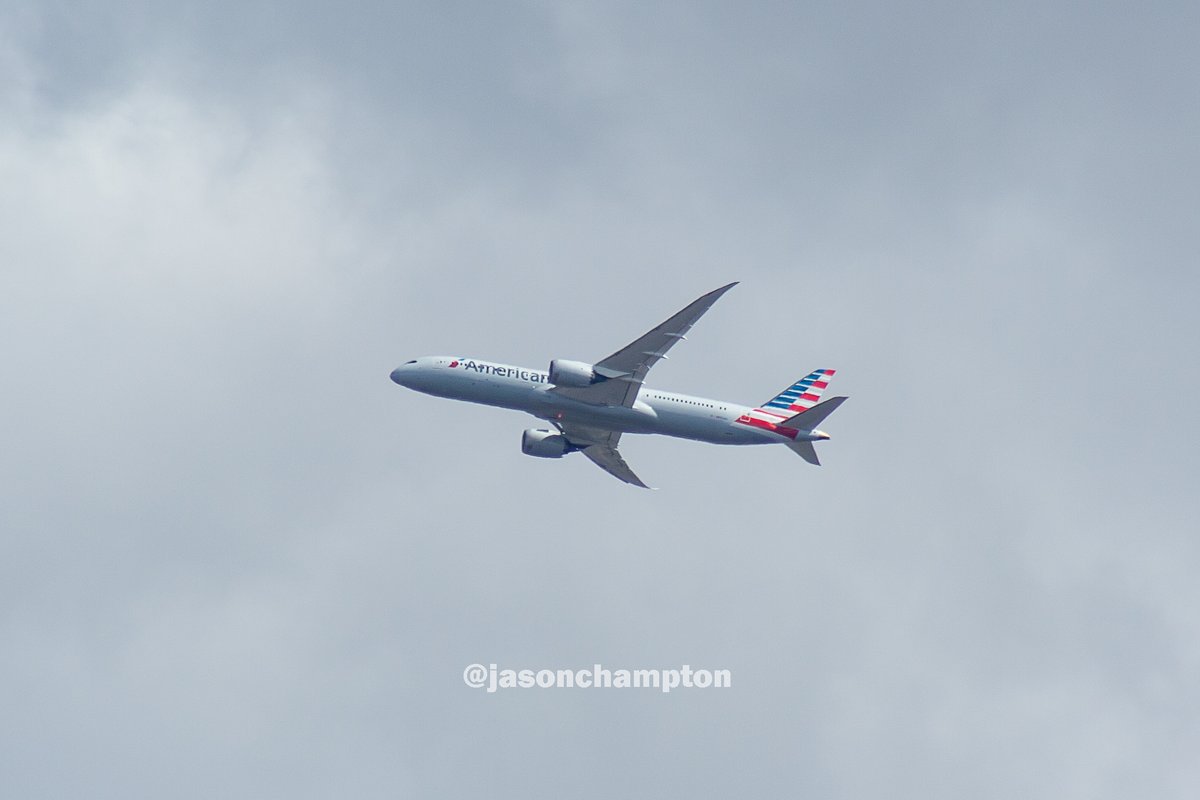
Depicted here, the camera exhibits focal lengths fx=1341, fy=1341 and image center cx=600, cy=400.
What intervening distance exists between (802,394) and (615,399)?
15769 mm

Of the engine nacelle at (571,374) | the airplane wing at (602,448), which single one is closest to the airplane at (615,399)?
the engine nacelle at (571,374)

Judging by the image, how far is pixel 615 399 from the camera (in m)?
77.0

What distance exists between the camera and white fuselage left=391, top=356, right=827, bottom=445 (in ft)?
254

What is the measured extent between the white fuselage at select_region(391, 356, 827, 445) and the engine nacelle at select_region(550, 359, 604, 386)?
170 cm

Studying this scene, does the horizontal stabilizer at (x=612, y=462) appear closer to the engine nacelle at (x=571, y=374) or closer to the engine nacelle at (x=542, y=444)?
the engine nacelle at (x=542, y=444)

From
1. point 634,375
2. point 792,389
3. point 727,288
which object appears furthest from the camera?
point 792,389

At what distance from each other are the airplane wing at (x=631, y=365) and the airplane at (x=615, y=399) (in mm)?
56

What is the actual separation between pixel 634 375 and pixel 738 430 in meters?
7.38

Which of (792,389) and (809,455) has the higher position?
(792,389)

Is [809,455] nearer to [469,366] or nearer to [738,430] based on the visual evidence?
[738,430]

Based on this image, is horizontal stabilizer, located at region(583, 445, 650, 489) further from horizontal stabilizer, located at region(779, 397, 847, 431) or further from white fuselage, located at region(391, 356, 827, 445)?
horizontal stabilizer, located at region(779, 397, 847, 431)

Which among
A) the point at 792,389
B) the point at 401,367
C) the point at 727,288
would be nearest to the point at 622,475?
the point at 792,389

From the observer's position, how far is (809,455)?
8006 cm

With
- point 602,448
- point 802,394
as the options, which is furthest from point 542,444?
point 802,394
